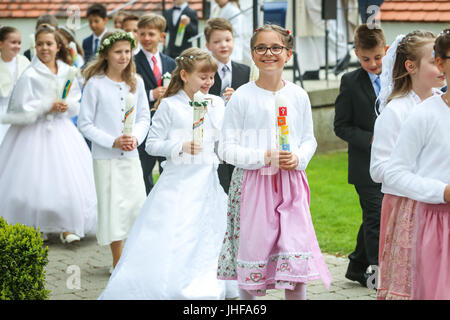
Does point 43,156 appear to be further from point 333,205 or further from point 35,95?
point 333,205

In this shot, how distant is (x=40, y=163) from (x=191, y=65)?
2.68m

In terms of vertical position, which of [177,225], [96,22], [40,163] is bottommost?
[177,225]

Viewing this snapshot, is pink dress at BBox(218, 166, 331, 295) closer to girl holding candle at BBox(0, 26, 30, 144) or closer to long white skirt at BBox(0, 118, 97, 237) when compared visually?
long white skirt at BBox(0, 118, 97, 237)

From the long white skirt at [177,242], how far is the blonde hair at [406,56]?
5.81ft

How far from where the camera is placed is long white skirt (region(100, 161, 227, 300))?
6082mm

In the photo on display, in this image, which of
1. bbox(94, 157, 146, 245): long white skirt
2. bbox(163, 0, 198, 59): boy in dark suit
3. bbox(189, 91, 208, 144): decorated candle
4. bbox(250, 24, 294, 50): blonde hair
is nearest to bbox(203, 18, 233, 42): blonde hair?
bbox(94, 157, 146, 245): long white skirt

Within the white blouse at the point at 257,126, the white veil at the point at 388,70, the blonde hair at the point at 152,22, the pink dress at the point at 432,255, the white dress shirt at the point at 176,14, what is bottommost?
the pink dress at the point at 432,255

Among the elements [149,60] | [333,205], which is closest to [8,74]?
[149,60]

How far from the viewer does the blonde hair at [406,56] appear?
5.02m

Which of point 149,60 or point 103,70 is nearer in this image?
point 103,70

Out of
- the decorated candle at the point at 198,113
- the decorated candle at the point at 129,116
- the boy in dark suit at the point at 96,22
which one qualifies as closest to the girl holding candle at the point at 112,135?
the decorated candle at the point at 129,116

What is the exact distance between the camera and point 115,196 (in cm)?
724

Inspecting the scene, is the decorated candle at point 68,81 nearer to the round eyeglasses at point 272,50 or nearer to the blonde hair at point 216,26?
the blonde hair at point 216,26
